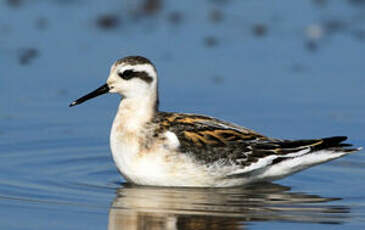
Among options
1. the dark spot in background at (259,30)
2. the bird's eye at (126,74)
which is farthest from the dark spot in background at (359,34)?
the bird's eye at (126,74)

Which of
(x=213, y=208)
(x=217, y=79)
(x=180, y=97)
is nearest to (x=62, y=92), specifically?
(x=180, y=97)

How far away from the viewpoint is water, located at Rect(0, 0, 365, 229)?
12.3m

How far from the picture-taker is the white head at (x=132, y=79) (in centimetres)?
1361

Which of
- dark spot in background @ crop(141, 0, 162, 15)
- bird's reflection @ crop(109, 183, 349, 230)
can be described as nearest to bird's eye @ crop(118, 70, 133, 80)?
bird's reflection @ crop(109, 183, 349, 230)

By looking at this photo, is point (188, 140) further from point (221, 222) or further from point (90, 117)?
point (90, 117)

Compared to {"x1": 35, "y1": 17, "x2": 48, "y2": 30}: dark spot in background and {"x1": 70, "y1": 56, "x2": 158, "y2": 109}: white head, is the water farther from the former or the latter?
{"x1": 70, "y1": 56, "x2": 158, "y2": 109}: white head

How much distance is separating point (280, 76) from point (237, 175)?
5.49 m

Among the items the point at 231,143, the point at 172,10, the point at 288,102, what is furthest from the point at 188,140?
the point at 172,10

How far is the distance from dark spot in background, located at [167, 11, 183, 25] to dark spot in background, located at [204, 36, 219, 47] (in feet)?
3.71

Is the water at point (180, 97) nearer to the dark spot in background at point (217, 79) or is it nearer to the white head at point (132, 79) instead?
the dark spot in background at point (217, 79)

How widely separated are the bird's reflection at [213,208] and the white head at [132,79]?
1293 millimetres

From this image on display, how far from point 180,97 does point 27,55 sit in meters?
3.70

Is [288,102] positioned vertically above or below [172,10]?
below

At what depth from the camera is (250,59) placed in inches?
777
